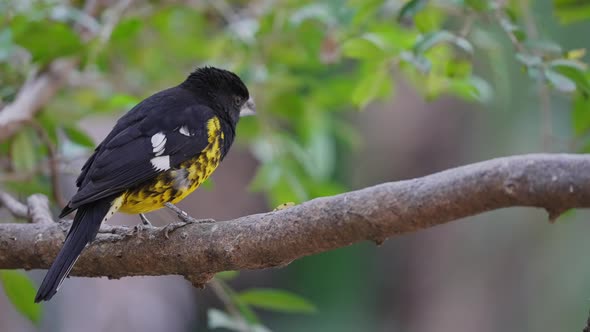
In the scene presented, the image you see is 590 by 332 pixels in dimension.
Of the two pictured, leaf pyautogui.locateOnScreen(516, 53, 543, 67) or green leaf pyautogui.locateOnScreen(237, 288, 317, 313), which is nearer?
leaf pyautogui.locateOnScreen(516, 53, 543, 67)

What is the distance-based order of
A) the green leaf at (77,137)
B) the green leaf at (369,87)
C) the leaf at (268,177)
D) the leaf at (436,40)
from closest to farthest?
the leaf at (436,40), the green leaf at (369,87), the green leaf at (77,137), the leaf at (268,177)

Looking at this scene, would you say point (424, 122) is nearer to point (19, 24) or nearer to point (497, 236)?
point (497, 236)

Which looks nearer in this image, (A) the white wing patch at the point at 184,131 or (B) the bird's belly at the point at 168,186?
(B) the bird's belly at the point at 168,186

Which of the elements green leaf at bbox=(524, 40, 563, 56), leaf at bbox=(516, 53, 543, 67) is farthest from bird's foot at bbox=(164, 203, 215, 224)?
green leaf at bbox=(524, 40, 563, 56)

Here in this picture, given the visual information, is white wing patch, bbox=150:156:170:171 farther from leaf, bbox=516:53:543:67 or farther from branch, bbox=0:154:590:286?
leaf, bbox=516:53:543:67

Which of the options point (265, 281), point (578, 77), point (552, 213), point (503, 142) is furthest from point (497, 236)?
point (552, 213)

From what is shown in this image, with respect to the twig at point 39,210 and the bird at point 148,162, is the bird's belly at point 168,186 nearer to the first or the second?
the bird at point 148,162

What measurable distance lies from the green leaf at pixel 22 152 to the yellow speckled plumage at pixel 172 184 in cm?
69

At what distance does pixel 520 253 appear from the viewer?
7.06 m

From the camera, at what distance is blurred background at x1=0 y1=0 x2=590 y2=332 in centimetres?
310

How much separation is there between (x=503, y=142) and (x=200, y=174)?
14.1 ft

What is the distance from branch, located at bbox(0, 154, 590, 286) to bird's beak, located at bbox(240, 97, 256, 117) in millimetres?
1056

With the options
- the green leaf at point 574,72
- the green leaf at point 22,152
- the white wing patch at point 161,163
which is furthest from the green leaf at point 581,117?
the green leaf at point 22,152

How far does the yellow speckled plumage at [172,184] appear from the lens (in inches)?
110
